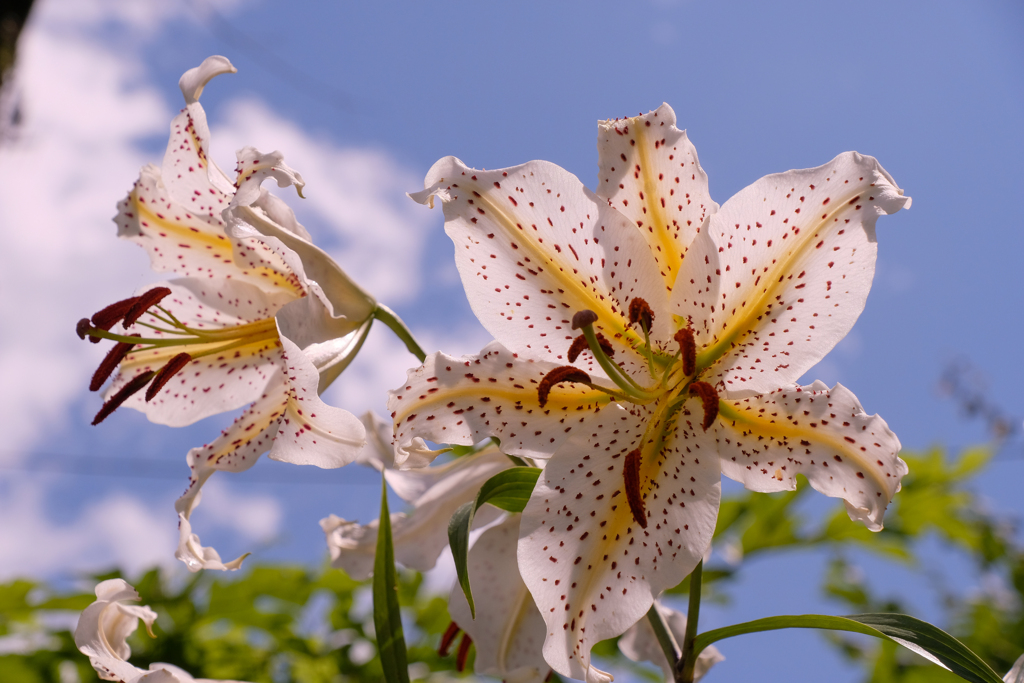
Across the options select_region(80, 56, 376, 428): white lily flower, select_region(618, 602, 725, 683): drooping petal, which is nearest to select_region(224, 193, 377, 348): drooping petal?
select_region(80, 56, 376, 428): white lily flower

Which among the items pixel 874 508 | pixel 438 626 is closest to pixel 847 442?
pixel 874 508

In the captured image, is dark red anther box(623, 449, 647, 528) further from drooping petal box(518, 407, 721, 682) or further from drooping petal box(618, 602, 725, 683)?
drooping petal box(618, 602, 725, 683)

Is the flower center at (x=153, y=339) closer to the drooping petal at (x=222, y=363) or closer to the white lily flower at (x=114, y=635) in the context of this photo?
the drooping petal at (x=222, y=363)

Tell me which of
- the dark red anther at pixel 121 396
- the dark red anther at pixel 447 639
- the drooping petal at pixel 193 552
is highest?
the dark red anther at pixel 121 396

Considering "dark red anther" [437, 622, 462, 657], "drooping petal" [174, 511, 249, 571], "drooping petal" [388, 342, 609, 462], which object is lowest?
"drooping petal" [174, 511, 249, 571]

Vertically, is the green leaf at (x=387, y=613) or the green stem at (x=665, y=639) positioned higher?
the green stem at (x=665, y=639)

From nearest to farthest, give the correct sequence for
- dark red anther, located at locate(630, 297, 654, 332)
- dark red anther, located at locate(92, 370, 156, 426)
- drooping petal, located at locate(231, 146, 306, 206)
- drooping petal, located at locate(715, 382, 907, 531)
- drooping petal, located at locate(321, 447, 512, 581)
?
drooping petal, located at locate(715, 382, 907, 531), dark red anther, located at locate(630, 297, 654, 332), drooping petal, located at locate(231, 146, 306, 206), dark red anther, located at locate(92, 370, 156, 426), drooping petal, located at locate(321, 447, 512, 581)

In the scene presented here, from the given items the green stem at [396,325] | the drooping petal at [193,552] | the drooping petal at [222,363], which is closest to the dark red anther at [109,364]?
the drooping petal at [222,363]
